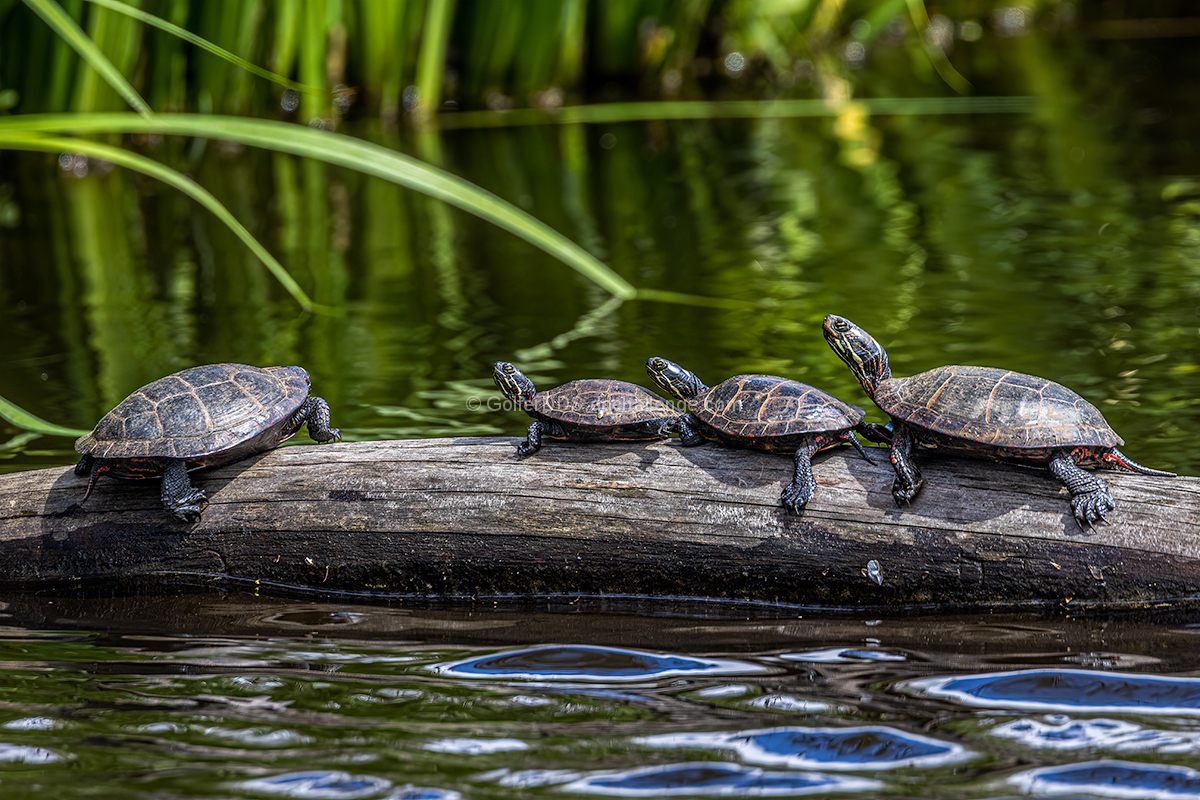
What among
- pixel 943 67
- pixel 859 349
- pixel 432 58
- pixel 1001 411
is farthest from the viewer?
pixel 943 67

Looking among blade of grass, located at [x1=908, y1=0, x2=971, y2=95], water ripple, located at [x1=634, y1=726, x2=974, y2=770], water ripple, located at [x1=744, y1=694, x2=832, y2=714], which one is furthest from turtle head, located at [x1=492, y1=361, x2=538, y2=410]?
blade of grass, located at [x1=908, y1=0, x2=971, y2=95]

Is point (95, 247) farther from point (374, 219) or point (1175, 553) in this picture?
point (1175, 553)

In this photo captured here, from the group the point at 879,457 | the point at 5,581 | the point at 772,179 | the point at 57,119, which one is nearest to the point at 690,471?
the point at 879,457

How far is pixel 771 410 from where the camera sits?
3.36 meters

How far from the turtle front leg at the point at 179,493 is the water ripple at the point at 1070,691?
2151 mm

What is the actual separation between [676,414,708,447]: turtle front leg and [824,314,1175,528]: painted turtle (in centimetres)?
57

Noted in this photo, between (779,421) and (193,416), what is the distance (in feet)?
5.83

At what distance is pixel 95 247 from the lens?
28.0 feet

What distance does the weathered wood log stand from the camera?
3.16 m

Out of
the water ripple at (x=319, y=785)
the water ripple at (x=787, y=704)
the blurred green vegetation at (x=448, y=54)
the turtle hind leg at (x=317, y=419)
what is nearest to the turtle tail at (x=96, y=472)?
the turtle hind leg at (x=317, y=419)

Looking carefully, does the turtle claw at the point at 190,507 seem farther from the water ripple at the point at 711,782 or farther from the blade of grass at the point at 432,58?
Answer: the blade of grass at the point at 432,58

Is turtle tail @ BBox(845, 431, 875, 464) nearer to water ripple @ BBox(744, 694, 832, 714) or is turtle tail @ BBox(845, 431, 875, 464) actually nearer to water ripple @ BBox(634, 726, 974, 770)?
water ripple @ BBox(744, 694, 832, 714)

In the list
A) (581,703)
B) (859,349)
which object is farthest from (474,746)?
(859,349)

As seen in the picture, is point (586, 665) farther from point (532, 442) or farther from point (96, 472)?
point (96, 472)
